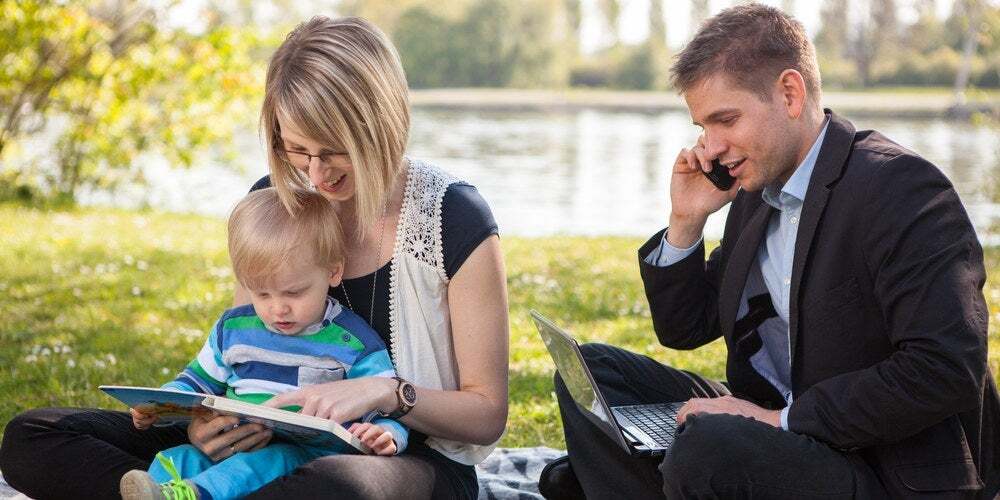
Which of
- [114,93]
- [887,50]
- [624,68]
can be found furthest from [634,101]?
[114,93]

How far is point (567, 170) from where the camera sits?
19172 millimetres

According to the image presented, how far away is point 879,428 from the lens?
89.4 inches

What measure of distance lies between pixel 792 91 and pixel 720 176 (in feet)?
1.12

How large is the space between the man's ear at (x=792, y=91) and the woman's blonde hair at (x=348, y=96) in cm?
91

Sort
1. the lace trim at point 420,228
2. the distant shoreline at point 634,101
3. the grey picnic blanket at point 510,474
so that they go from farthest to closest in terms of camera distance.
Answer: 1. the distant shoreline at point 634,101
2. the grey picnic blanket at point 510,474
3. the lace trim at point 420,228

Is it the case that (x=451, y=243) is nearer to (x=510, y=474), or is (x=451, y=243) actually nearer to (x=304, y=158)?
(x=304, y=158)

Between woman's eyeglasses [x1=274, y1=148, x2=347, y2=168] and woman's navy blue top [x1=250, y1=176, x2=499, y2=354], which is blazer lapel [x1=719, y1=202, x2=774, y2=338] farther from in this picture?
woman's eyeglasses [x1=274, y1=148, x2=347, y2=168]

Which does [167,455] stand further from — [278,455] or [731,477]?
[731,477]

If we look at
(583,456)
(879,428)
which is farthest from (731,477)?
(583,456)

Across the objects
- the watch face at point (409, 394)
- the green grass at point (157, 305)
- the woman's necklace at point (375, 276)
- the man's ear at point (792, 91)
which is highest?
the man's ear at point (792, 91)

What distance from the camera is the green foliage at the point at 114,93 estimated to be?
10.5m

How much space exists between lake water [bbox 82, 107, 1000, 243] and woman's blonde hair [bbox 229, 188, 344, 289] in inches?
137

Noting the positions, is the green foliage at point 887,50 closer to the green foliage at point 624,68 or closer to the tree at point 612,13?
the green foliage at point 624,68

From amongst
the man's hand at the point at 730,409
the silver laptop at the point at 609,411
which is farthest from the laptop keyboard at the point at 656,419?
the man's hand at the point at 730,409
